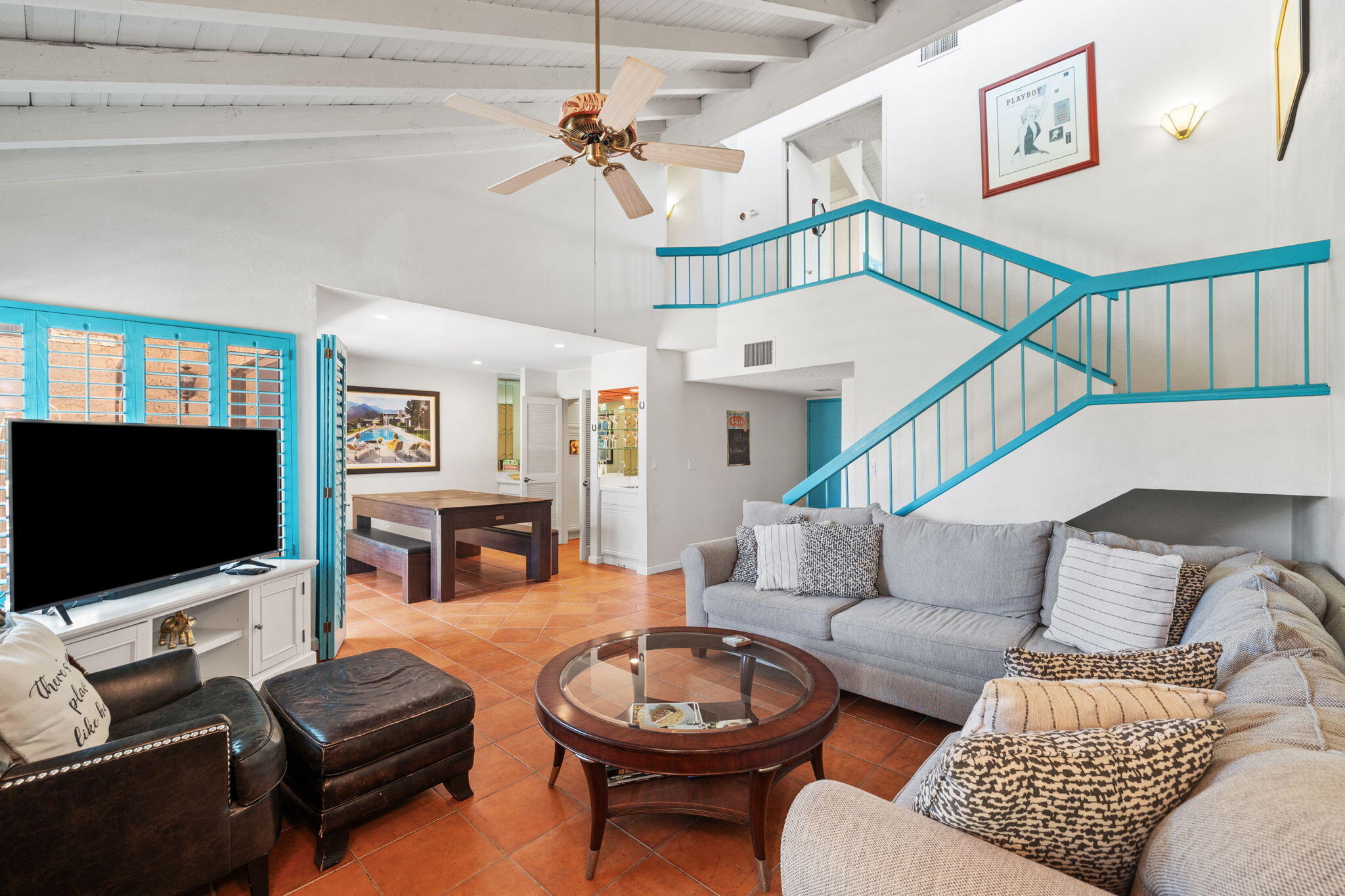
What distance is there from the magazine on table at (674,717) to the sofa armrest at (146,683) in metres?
1.62

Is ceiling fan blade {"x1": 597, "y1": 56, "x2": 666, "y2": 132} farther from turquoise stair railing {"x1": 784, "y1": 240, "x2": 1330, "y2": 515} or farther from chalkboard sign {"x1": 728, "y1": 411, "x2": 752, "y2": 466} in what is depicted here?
chalkboard sign {"x1": 728, "y1": 411, "x2": 752, "y2": 466}

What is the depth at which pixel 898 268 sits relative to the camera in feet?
Result: 18.7

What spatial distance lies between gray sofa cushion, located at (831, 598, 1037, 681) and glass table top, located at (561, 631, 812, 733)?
0.60 meters

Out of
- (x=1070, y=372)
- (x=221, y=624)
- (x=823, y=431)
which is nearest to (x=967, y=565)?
(x=1070, y=372)

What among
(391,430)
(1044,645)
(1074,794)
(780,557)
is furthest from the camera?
(391,430)

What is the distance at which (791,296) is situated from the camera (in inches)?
203

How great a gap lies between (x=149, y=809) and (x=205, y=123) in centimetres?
298

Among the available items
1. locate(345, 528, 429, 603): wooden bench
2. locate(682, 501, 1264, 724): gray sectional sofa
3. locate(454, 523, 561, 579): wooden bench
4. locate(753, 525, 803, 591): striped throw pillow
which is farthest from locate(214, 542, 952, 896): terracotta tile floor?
locate(454, 523, 561, 579): wooden bench

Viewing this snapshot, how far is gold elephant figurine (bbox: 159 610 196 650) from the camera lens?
8.73 feet

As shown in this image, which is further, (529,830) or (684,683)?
(684,683)

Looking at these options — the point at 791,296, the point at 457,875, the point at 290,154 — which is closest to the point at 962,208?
the point at 791,296

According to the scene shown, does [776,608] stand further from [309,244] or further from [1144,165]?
[1144,165]

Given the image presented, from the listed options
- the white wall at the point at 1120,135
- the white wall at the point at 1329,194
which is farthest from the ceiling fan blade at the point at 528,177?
the white wall at the point at 1120,135

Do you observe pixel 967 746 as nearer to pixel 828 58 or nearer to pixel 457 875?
pixel 457 875
